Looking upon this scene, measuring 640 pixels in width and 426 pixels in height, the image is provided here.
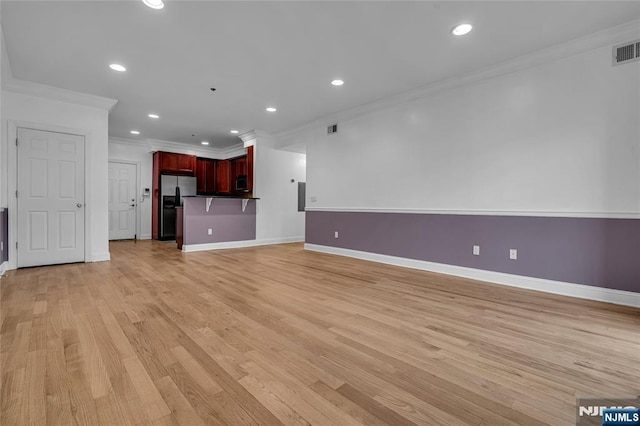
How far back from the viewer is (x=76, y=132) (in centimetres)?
446

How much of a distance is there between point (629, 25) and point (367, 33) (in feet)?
8.16

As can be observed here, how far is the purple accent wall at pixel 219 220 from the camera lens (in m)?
5.88

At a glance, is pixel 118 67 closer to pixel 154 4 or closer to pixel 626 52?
pixel 154 4

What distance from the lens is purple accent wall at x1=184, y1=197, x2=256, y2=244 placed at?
19.3 ft

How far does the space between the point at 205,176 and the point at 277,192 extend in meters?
2.78

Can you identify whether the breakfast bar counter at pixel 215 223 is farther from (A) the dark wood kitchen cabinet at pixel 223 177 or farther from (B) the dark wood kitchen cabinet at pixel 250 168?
(A) the dark wood kitchen cabinet at pixel 223 177

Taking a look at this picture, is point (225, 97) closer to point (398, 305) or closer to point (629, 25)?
point (398, 305)

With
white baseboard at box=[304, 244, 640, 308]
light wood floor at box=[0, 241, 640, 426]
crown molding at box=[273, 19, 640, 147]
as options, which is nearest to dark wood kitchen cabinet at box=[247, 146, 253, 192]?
crown molding at box=[273, 19, 640, 147]

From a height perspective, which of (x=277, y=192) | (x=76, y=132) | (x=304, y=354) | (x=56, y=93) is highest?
(x=56, y=93)

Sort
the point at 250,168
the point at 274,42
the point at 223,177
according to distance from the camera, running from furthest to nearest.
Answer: the point at 223,177, the point at 250,168, the point at 274,42

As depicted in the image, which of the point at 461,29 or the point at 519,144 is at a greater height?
the point at 461,29

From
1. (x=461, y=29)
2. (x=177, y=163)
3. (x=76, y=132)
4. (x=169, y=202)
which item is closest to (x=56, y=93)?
(x=76, y=132)

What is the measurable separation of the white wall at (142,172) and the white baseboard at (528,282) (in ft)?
21.5

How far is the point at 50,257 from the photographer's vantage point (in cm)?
430
